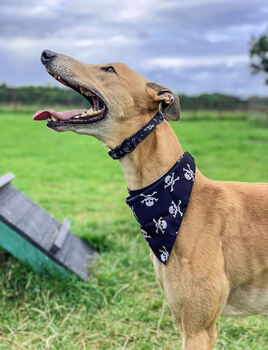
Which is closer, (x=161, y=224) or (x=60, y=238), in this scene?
(x=161, y=224)

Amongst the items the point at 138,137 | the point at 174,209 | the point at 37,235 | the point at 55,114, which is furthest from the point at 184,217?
the point at 37,235

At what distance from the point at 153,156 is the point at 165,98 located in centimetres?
38

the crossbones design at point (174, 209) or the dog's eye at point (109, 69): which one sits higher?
the dog's eye at point (109, 69)

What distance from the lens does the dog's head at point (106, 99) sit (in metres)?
2.71

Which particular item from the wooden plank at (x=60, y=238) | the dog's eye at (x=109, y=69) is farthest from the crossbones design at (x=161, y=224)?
the wooden plank at (x=60, y=238)

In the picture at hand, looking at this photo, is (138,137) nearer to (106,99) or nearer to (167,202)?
(106,99)

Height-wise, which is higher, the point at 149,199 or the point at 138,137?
the point at 138,137

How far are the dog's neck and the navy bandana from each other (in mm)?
42

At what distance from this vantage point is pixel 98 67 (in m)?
2.80

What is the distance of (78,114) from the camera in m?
2.76

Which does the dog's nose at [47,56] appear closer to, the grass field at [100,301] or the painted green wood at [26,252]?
the painted green wood at [26,252]

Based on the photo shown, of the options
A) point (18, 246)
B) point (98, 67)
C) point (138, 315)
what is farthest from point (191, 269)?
point (18, 246)

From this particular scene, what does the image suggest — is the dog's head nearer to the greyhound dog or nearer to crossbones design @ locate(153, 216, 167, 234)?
the greyhound dog

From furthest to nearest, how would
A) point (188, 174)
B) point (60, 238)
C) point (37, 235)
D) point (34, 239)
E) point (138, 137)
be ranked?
point (60, 238) < point (37, 235) < point (34, 239) < point (188, 174) < point (138, 137)
